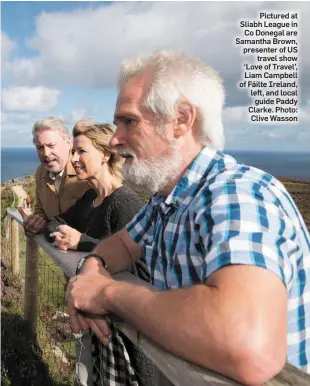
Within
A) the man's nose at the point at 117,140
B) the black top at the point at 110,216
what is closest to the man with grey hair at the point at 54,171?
the black top at the point at 110,216

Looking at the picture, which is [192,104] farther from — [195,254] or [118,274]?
[118,274]

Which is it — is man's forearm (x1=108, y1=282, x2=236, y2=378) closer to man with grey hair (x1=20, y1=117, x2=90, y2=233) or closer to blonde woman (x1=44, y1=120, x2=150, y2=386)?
blonde woman (x1=44, y1=120, x2=150, y2=386)

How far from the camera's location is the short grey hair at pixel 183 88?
187 centimetres

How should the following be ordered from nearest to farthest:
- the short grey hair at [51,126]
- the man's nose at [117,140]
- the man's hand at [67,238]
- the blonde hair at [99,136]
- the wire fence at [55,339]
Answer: the man's nose at [117,140] → the man's hand at [67,238] → the blonde hair at [99,136] → the wire fence at [55,339] → the short grey hair at [51,126]

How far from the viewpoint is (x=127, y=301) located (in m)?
1.48

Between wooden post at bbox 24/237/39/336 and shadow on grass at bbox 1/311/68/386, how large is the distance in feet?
0.35

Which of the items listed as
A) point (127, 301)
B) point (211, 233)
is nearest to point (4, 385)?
point (127, 301)

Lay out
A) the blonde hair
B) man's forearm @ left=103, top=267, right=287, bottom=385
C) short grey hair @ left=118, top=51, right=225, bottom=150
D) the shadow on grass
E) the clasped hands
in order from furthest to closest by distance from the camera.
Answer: the blonde hair → the shadow on grass → short grey hair @ left=118, top=51, right=225, bottom=150 → the clasped hands → man's forearm @ left=103, top=267, right=287, bottom=385

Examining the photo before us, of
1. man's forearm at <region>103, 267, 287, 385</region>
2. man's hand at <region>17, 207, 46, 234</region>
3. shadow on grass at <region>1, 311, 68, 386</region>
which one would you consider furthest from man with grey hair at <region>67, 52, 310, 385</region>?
shadow on grass at <region>1, 311, 68, 386</region>

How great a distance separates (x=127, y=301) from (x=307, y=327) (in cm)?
61

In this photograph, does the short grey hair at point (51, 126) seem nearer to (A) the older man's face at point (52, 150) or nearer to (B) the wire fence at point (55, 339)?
(A) the older man's face at point (52, 150)

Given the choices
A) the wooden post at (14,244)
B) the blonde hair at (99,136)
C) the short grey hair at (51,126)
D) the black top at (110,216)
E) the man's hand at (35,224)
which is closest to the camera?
the black top at (110,216)

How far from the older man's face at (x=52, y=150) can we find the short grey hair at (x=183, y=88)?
99.3 inches

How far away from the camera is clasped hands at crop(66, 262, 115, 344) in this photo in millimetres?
1661
